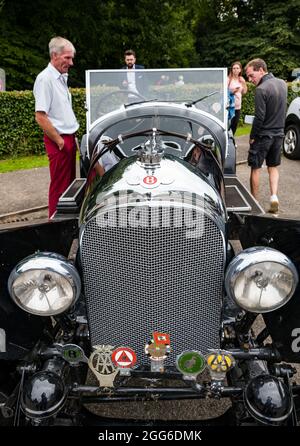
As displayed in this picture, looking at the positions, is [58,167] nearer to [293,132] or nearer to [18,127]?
[18,127]

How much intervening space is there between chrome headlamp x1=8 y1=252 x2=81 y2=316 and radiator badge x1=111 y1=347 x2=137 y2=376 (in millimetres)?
325

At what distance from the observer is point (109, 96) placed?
4.33 meters

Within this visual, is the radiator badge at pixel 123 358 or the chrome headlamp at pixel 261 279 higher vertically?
the chrome headlamp at pixel 261 279

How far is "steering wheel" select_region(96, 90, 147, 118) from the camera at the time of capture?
4.30 meters

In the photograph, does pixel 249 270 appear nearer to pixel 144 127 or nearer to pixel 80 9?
pixel 144 127

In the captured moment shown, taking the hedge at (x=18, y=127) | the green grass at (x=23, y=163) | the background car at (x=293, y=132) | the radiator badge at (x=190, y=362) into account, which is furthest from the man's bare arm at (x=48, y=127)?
the background car at (x=293, y=132)

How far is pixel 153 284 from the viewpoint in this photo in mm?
2184

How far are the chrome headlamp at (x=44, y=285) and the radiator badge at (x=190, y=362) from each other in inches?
22.9

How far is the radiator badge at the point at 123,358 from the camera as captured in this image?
211cm

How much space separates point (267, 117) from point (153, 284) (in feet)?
13.8

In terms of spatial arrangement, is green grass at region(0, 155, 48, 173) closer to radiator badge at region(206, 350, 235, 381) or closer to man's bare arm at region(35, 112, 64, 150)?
man's bare arm at region(35, 112, 64, 150)

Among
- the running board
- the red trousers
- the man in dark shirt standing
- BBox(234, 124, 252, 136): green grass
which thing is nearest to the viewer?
the running board

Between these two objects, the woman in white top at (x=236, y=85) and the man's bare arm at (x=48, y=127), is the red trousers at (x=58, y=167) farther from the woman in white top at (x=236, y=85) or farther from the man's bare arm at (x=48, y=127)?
the woman in white top at (x=236, y=85)

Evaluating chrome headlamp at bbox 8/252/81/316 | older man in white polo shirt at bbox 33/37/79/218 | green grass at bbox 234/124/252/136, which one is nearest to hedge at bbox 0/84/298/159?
older man in white polo shirt at bbox 33/37/79/218
